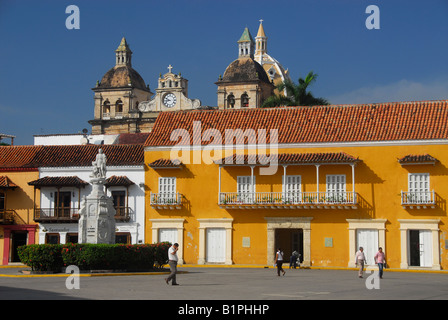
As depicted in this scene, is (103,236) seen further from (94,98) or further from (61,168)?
(94,98)

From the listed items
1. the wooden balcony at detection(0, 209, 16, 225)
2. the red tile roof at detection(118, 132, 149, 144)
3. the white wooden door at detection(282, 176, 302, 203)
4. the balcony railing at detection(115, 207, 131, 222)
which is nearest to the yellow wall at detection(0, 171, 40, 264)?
the wooden balcony at detection(0, 209, 16, 225)

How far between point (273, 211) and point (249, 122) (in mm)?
5295

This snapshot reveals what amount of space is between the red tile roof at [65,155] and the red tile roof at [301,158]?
6103 mm

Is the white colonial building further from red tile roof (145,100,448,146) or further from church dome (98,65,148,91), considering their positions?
church dome (98,65,148,91)

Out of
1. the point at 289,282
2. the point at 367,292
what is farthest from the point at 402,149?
the point at 367,292

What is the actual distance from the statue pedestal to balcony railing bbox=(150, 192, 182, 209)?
27.4 ft

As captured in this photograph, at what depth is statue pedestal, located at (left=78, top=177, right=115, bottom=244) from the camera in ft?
106

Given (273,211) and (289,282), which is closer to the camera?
(289,282)

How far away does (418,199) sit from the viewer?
3744 cm

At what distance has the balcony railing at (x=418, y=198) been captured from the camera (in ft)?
122

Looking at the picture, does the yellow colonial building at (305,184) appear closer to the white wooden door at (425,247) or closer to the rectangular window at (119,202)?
the white wooden door at (425,247)

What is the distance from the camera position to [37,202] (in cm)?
4462

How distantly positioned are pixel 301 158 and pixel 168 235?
8.36 m
